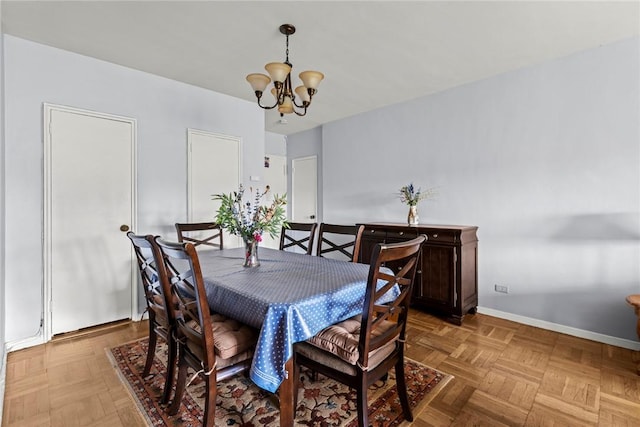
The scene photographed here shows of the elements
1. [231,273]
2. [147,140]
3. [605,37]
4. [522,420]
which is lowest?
[522,420]

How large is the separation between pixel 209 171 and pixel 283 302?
2.73 m

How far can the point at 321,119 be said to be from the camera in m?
4.77

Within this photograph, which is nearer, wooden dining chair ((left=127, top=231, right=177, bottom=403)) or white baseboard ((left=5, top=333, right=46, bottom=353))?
wooden dining chair ((left=127, top=231, right=177, bottom=403))

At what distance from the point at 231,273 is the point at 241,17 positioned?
1.81 meters

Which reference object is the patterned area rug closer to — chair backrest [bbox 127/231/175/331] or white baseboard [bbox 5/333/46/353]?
chair backrest [bbox 127/231/175/331]

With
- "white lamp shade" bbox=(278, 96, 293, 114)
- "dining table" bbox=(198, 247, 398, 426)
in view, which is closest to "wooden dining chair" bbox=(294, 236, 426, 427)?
"dining table" bbox=(198, 247, 398, 426)

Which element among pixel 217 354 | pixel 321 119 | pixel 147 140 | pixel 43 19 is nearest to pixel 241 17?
pixel 43 19

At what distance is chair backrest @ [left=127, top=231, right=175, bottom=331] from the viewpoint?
63.8 inches

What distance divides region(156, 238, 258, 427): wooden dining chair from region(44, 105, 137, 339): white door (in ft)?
5.72

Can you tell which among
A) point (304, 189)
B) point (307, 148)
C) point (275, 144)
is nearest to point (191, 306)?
point (304, 189)

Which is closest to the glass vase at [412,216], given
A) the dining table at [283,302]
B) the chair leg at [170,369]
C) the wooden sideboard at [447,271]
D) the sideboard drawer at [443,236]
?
the wooden sideboard at [447,271]

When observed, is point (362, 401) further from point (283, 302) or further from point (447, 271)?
point (447, 271)

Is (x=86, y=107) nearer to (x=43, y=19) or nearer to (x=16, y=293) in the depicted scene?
(x=43, y=19)

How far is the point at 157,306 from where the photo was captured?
1.88 meters
